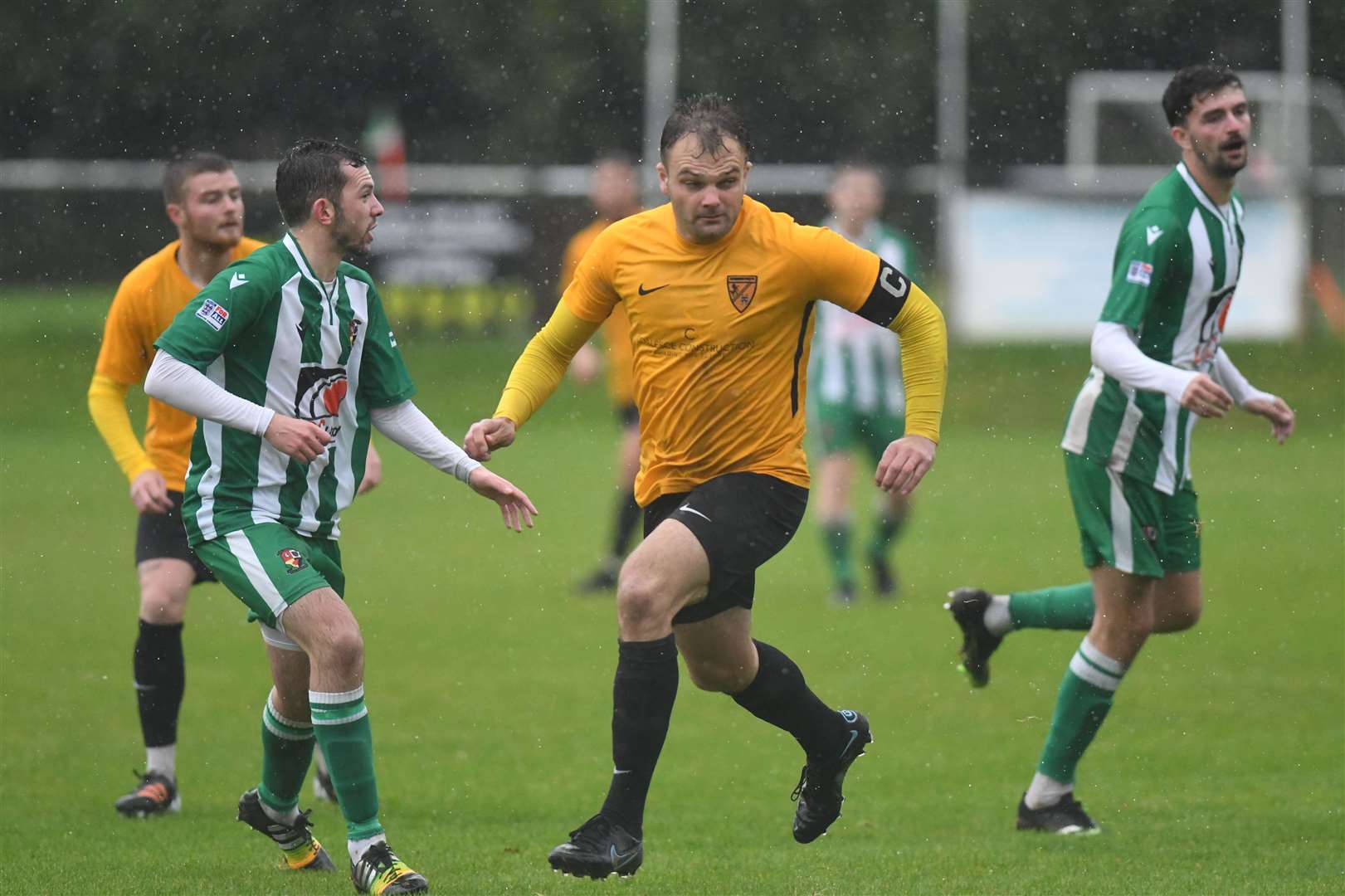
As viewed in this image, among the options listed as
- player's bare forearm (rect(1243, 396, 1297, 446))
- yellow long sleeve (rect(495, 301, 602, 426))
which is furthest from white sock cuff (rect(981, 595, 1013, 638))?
yellow long sleeve (rect(495, 301, 602, 426))

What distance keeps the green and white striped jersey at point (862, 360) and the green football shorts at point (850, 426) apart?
0.11 feet

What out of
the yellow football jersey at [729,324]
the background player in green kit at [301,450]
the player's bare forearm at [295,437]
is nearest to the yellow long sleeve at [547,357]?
the yellow football jersey at [729,324]

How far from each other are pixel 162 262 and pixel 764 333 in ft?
7.67

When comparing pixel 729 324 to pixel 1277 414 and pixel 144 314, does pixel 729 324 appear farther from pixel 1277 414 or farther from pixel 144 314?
pixel 144 314

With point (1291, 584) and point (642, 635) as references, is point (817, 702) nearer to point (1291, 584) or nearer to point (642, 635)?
point (642, 635)

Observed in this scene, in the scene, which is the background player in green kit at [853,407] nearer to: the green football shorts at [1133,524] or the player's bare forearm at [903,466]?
the green football shorts at [1133,524]

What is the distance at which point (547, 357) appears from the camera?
5.43 meters

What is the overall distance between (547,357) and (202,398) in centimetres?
103

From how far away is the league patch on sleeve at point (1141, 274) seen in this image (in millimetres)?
5664

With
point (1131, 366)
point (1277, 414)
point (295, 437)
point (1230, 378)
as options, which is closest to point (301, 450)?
point (295, 437)

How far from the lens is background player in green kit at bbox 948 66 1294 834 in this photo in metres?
5.71

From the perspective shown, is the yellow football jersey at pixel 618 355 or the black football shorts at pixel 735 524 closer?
the black football shorts at pixel 735 524

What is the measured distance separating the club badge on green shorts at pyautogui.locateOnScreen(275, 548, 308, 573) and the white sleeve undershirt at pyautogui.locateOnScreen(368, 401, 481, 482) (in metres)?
0.50

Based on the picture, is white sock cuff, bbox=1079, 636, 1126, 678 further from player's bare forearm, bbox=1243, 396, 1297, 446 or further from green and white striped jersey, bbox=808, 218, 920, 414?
green and white striped jersey, bbox=808, 218, 920, 414
